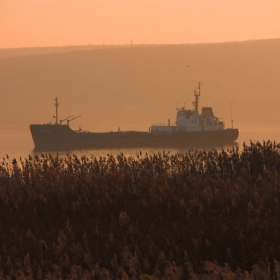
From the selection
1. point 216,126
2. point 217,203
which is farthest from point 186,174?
point 216,126

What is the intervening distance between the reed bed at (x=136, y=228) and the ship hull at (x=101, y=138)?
8072 centimetres

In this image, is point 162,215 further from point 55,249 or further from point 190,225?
point 55,249

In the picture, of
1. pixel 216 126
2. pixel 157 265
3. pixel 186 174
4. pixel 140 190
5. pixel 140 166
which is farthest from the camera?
pixel 216 126

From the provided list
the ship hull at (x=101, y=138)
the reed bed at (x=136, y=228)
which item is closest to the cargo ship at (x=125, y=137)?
the ship hull at (x=101, y=138)

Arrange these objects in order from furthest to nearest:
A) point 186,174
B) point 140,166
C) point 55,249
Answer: point 140,166 < point 186,174 < point 55,249

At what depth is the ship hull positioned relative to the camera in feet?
347

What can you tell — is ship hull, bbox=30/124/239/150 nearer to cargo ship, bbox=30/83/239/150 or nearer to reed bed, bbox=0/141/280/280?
cargo ship, bbox=30/83/239/150

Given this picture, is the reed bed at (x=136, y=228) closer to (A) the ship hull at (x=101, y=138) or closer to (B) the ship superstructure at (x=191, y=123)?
(A) the ship hull at (x=101, y=138)

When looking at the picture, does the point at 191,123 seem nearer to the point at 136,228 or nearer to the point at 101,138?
the point at 101,138

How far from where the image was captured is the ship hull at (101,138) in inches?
4163

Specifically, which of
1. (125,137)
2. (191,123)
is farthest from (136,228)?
(191,123)

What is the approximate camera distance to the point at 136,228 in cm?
1719

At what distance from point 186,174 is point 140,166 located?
11.1 feet

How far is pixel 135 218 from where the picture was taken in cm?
1884
